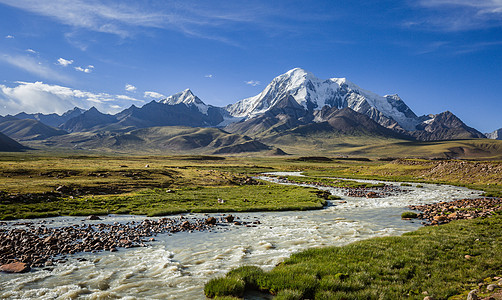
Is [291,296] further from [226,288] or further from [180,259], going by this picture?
[180,259]

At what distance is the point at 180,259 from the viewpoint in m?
17.5

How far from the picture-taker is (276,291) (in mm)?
11883

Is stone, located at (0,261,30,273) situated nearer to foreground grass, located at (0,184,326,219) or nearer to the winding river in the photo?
the winding river

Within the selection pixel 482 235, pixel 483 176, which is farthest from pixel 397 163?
pixel 482 235

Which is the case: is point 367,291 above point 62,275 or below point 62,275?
above

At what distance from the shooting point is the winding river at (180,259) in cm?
1291

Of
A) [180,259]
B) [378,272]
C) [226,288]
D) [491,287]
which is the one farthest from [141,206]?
[491,287]

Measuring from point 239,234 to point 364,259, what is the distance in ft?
38.8

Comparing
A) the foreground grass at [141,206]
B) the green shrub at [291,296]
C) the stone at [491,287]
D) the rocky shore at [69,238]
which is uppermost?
the stone at [491,287]

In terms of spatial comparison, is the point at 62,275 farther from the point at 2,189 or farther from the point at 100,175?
the point at 100,175

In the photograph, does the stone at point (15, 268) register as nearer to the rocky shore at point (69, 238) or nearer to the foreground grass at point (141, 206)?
the rocky shore at point (69, 238)

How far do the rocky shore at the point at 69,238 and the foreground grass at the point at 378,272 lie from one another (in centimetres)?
1165

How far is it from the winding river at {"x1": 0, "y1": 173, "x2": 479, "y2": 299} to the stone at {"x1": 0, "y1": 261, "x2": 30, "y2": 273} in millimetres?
524

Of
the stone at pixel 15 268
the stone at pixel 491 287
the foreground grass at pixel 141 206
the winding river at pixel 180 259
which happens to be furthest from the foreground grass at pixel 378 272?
the foreground grass at pixel 141 206
